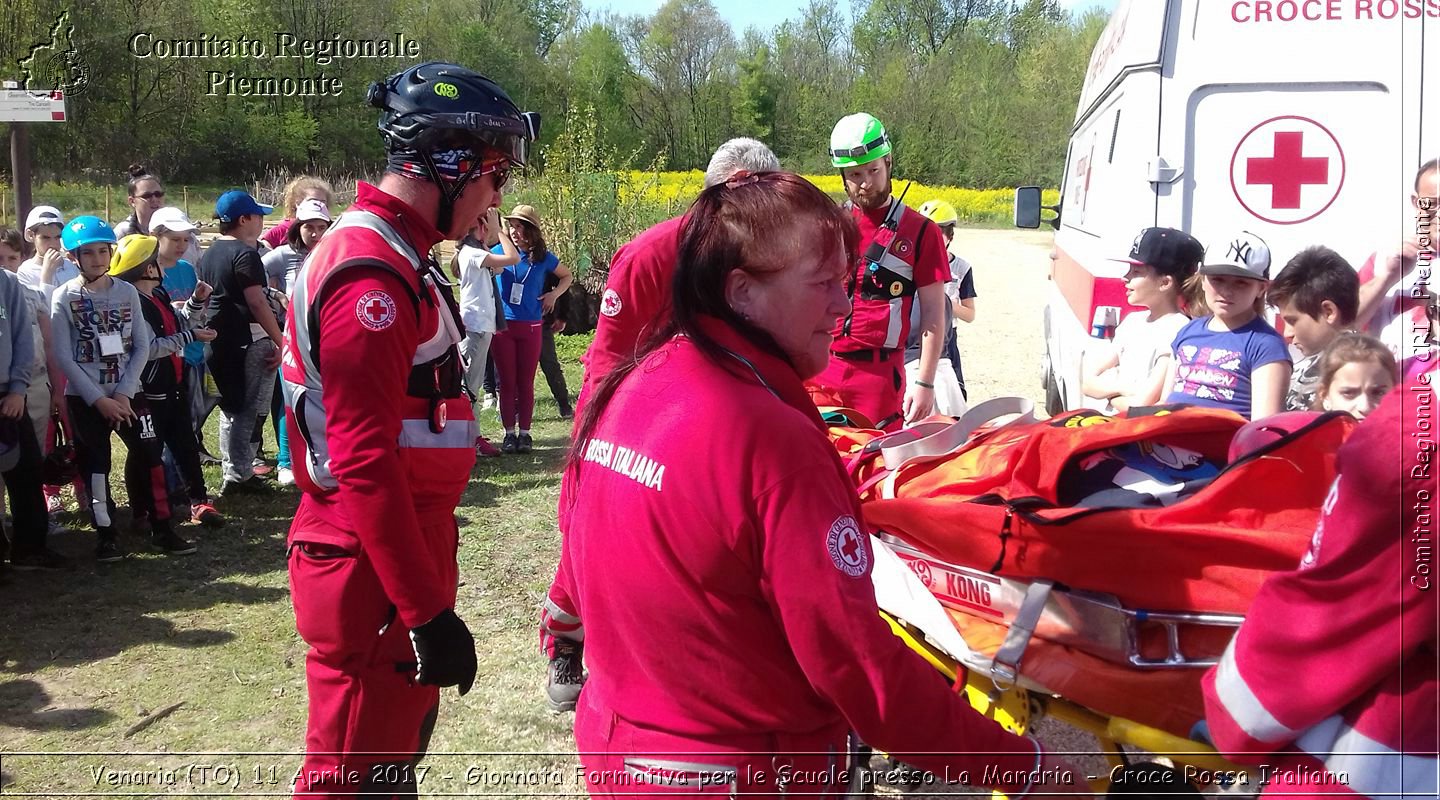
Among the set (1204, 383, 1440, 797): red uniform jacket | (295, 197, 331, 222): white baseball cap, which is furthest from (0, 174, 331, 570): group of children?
(1204, 383, 1440, 797): red uniform jacket

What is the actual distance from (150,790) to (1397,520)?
3.99 m

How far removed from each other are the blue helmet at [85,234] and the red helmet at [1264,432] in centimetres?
595

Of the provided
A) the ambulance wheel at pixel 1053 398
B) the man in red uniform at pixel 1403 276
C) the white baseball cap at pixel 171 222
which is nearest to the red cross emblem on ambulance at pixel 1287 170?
the man in red uniform at pixel 1403 276

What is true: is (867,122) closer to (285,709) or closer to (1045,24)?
(285,709)

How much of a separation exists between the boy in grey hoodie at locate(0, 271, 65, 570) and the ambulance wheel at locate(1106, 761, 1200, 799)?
228 inches

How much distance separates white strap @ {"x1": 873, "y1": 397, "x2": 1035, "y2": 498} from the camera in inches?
118

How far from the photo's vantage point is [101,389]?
6.04m

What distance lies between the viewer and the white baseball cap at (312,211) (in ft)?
24.0

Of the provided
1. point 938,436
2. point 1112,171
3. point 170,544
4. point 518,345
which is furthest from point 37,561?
point 1112,171

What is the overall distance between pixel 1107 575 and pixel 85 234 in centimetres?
590

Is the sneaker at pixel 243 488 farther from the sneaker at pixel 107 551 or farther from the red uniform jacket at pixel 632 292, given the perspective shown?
the red uniform jacket at pixel 632 292

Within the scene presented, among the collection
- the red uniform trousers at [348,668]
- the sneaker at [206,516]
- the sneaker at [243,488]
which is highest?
the red uniform trousers at [348,668]

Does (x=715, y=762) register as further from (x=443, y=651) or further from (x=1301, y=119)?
(x=1301, y=119)

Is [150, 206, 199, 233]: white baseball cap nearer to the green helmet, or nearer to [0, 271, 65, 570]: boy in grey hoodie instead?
[0, 271, 65, 570]: boy in grey hoodie
